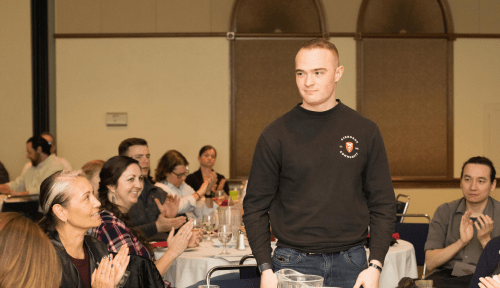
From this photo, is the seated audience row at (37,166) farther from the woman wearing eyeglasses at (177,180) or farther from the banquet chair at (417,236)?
the banquet chair at (417,236)

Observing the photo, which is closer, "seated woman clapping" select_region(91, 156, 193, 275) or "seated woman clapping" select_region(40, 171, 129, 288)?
"seated woman clapping" select_region(40, 171, 129, 288)

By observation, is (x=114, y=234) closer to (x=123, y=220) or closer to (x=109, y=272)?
(x=123, y=220)

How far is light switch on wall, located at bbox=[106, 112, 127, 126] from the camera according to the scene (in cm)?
736

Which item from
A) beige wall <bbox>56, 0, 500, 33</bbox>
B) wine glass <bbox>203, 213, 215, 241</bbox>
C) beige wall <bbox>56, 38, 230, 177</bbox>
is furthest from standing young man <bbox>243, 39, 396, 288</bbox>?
beige wall <bbox>56, 0, 500, 33</bbox>

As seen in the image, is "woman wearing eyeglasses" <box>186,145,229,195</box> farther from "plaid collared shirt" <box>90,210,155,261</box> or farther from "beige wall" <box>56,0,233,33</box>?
"plaid collared shirt" <box>90,210,155,261</box>

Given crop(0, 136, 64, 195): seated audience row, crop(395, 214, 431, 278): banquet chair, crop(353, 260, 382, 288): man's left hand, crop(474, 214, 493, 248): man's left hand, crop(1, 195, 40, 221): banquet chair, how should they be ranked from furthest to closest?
crop(0, 136, 64, 195): seated audience row, crop(1, 195, 40, 221): banquet chair, crop(395, 214, 431, 278): banquet chair, crop(474, 214, 493, 248): man's left hand, crop(353, 260, 382, 288): man's left hand

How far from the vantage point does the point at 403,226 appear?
12.9 feet

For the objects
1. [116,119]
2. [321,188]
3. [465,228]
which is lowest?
[465,228]

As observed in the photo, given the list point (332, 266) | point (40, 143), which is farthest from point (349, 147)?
point (40, 143)

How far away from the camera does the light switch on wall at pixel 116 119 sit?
24.1ft

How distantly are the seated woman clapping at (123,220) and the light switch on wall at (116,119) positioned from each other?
436 centimetres

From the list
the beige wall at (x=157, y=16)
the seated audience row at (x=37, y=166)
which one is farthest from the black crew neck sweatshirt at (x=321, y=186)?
the beige wall at (x=157, y=16)

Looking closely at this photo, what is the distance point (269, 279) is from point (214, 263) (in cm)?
144

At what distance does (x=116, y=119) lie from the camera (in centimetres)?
736
